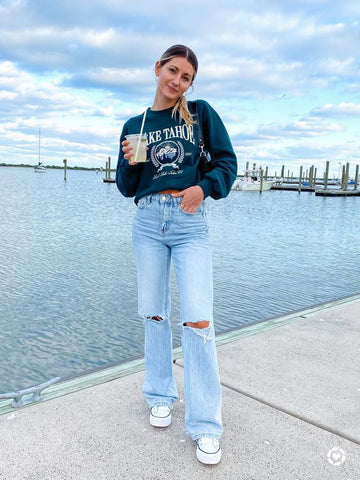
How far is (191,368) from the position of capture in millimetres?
2332

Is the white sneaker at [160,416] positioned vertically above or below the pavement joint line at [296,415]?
above

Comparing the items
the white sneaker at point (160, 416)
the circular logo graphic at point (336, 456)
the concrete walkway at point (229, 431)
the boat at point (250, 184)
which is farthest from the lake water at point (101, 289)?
the boat at point (250, 184)

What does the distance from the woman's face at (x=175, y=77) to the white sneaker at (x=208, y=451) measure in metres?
1.61

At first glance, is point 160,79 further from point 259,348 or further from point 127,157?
point 259,348

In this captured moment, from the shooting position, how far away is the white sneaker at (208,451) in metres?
2.20

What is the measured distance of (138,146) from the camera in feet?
7.44

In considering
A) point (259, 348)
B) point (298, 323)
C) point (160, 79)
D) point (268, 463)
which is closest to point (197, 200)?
point (160, 79)

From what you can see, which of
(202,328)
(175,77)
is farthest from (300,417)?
(175,77)

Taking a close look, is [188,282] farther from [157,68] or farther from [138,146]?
[157,68]

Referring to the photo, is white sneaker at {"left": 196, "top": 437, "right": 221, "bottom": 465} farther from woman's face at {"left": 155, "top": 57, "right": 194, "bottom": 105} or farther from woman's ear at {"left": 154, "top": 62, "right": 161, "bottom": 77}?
woman's ear at {"left": 154, "top": 62, "right": 161, "bottom": 77}

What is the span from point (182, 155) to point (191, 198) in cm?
24

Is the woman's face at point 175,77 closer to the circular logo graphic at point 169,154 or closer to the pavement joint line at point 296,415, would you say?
the circular logo graphic at point 169,154

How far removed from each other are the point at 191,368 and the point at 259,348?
1.47 m

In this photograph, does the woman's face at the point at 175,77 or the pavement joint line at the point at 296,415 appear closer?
the woman's face at the point at 175,77
